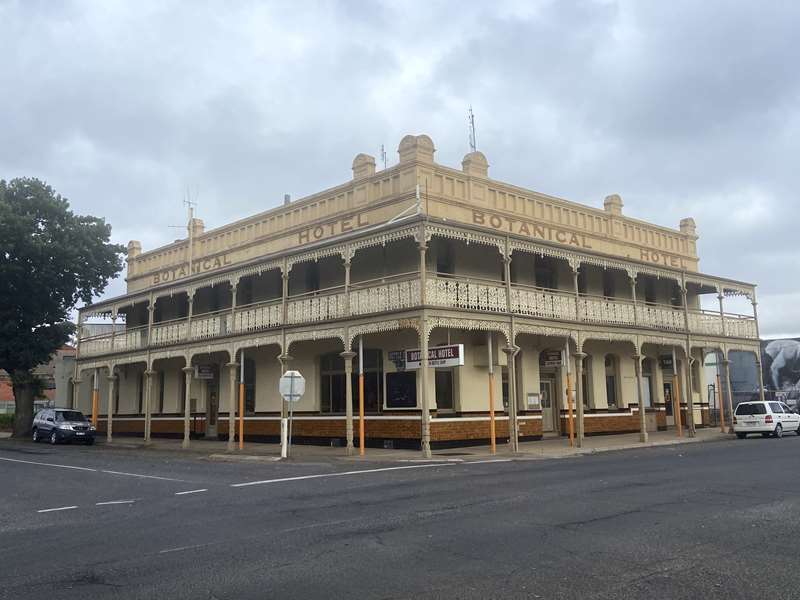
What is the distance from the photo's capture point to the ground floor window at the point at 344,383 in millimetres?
23062

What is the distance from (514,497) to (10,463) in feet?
52.5

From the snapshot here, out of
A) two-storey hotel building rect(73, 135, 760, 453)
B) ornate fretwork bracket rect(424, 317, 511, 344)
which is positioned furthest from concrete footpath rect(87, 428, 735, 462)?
ornate fretwork bracket rect(424, 317, 511, 344)

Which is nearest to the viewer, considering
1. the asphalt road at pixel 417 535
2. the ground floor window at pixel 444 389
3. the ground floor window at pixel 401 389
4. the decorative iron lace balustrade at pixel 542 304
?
the asphalt road at pixel 417 535

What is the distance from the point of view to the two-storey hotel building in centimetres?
2091

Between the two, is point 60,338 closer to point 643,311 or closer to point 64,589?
point 643,311

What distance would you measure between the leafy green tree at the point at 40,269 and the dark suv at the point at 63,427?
2872mm

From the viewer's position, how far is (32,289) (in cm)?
3156

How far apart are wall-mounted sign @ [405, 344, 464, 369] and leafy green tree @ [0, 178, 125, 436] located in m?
19.0

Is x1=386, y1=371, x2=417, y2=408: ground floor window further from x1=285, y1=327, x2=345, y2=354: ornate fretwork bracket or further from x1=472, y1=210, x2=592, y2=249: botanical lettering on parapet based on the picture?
x1=472, y1=210, x2=592, y2=249: botanical lettering on parapet

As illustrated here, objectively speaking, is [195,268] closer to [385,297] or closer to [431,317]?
[385,297]

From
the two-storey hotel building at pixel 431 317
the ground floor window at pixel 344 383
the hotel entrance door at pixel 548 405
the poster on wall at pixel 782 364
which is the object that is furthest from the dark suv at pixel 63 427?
the poster on wall at pixel 782 364

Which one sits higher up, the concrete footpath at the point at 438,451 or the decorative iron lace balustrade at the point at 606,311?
the decorative iron lace balustrade at the point at 606,311

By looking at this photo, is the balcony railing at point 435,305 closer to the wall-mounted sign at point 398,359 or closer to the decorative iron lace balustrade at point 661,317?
the decorative iron lace balustrade at point 661,317

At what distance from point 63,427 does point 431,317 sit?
18.4 m
